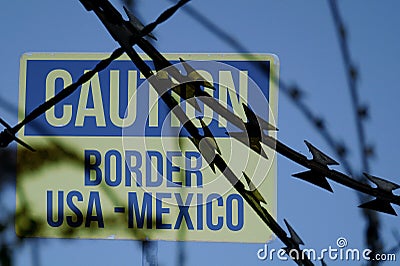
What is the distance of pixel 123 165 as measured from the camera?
46.0 inches

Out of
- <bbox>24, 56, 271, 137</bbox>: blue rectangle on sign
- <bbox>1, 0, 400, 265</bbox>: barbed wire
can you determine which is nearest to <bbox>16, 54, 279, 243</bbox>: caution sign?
<bbox>24, 56, 271, 137</bbox>: blue rectangle on sign

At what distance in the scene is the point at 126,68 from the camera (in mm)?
1143

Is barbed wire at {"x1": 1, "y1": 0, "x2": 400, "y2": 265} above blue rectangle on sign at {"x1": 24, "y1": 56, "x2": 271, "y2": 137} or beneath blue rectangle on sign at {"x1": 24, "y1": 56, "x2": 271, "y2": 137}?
beneath

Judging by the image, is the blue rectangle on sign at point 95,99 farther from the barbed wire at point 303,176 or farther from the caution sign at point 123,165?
the barbed wire at point 303,176

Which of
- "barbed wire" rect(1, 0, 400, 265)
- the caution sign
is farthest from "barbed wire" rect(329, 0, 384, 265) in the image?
"barbed wire" rect(1, 0, 400, 265)

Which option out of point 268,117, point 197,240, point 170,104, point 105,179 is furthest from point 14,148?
point 170,104

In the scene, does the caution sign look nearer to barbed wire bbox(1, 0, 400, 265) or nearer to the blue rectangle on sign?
the blue rectangle on sign

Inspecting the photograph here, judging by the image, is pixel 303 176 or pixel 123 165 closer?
pixel 303 176

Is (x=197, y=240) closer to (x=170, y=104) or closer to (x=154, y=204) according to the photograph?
(x=154, y=204)

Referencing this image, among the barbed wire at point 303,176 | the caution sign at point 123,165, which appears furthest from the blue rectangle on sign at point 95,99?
the barbed wire at point 303,176

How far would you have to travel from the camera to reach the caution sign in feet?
3.67

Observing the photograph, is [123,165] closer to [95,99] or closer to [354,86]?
[95,99]

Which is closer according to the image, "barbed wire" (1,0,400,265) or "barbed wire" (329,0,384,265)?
"barbed wire" (1,0,400,265)

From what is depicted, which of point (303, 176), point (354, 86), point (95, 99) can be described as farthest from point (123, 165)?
point (303, 176)
